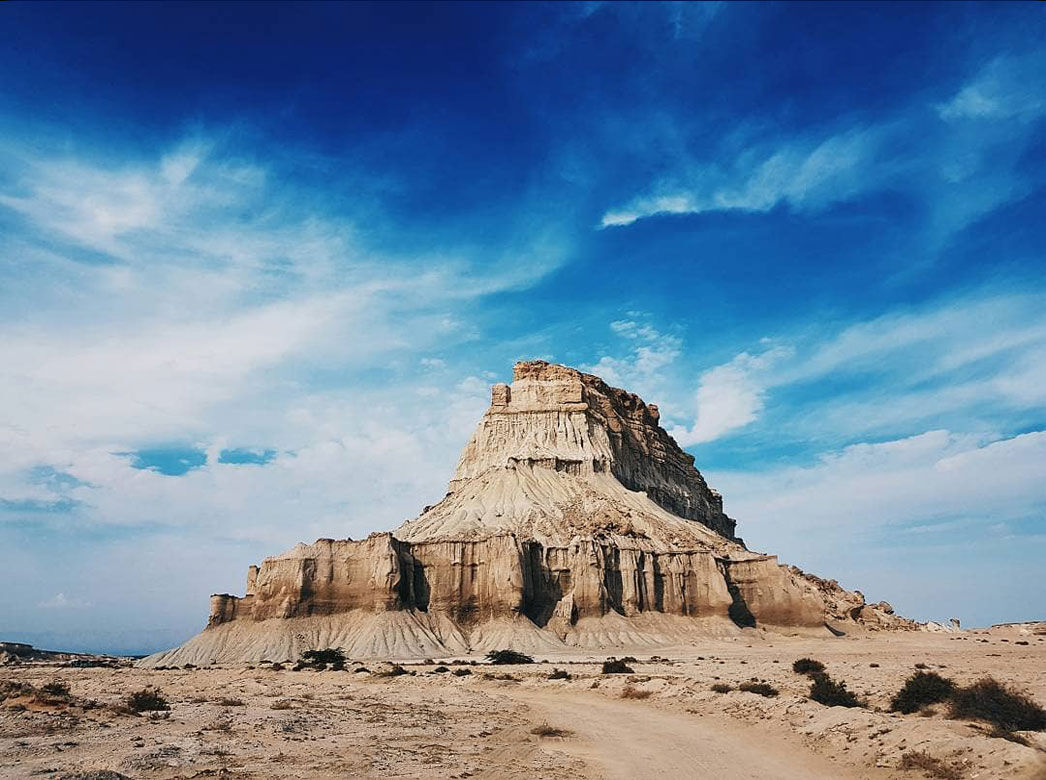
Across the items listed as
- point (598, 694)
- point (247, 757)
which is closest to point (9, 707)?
point (247, 757)

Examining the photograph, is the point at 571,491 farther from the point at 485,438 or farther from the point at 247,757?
the point at 247,757

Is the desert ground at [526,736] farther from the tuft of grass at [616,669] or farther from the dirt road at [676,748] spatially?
the tuft of grass at [616,669]

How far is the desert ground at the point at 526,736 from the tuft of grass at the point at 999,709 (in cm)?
80

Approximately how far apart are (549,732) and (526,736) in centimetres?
68

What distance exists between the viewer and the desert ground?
14430mm

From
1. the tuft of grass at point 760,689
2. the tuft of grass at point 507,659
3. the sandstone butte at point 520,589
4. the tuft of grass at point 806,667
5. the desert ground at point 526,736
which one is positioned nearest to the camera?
the desert ground at point 526,736

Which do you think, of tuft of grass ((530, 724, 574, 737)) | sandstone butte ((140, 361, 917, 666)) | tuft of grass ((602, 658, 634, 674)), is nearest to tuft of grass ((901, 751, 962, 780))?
tuft of grass ((530, 724, 574, 737))

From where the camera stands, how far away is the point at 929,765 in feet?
44.2

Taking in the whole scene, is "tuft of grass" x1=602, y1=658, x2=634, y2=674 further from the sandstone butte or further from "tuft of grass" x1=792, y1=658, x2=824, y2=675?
the sandstone butte

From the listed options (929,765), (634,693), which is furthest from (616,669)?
(929,765)

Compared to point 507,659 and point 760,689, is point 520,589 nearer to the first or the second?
point 507,659

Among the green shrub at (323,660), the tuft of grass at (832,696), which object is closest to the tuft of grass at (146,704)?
the tuft of grass at (832,696)

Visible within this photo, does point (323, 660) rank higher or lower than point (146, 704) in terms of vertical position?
lower

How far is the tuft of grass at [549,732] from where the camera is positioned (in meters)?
20.1
